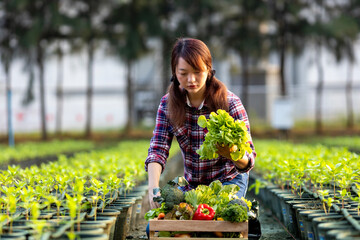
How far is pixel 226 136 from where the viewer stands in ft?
9.38

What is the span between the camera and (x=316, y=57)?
821 inches

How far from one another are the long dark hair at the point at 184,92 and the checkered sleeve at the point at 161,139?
93 millimetres

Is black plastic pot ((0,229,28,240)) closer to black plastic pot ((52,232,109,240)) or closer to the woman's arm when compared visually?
black plastic pot ((52,232,109,240))

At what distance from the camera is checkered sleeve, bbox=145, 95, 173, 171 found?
3641 mm

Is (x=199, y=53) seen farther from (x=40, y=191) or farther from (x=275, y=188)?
(x=275, y=188)

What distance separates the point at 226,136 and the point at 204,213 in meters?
0.52

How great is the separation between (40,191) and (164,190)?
1063 millimetres

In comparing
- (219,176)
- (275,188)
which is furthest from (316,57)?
(219,176)

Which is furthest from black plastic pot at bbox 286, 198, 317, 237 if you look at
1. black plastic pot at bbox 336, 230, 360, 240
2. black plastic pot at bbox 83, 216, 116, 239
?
black plastic pot at bbox 83, 216, 116, 239

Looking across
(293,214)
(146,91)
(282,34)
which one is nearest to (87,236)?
(293,214)

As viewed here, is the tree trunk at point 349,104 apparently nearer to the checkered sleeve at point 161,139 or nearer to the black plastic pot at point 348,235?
the checkered sleeve at point 161,139

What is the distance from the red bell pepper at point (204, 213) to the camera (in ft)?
9.64

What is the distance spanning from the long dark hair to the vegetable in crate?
1.65ft

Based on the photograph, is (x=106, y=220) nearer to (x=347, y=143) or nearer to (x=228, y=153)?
(x=228, y=153)
